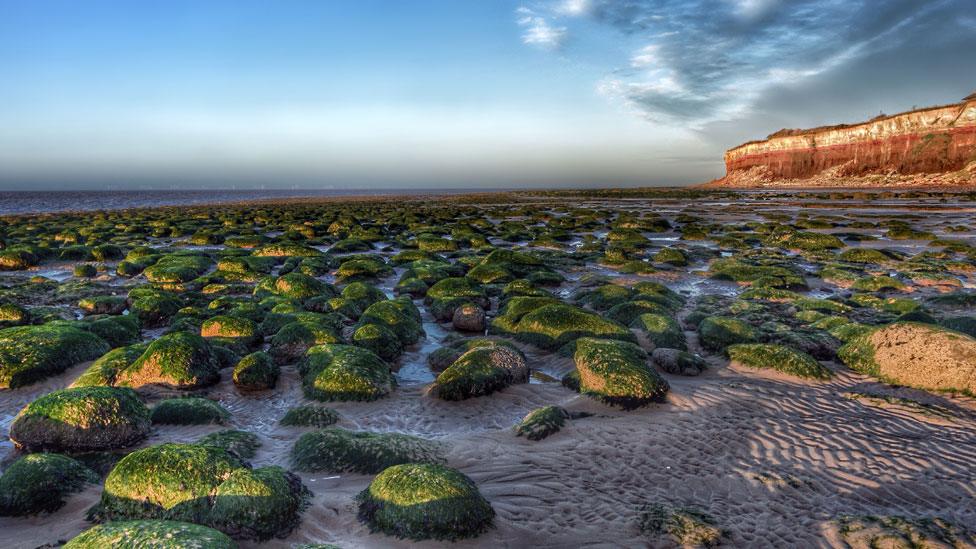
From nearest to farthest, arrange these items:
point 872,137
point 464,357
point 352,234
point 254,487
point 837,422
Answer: point 254,487 < point 837,422 < point 464,357 < point 352,234 < point 872,137

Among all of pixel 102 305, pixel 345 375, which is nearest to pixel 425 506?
pixel 345 375

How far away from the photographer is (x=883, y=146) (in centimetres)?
8056

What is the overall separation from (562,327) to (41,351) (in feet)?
30.1

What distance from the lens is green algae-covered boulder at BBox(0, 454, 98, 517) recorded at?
477 cm

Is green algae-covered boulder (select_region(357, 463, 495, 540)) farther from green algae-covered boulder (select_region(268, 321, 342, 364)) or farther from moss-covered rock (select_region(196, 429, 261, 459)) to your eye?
green algae-covered boulder (select_region(268, 321, 342, 364))

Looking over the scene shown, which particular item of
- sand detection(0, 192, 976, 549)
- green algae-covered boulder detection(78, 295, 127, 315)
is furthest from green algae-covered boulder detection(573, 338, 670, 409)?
green algae-covered boulder detection(78, 295, 127, 315)

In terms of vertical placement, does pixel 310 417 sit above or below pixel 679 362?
below

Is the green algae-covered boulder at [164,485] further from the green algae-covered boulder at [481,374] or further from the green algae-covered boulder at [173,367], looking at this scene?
the green algae-covered boulder at [481,374]

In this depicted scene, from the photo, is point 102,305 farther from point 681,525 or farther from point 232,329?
point 681,525

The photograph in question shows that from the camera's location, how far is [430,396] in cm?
773

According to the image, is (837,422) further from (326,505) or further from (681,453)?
(326,505)

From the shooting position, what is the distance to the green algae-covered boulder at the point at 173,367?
783 centimetres

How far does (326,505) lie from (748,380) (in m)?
6.53

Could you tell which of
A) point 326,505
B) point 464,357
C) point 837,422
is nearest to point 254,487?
point 326,505
